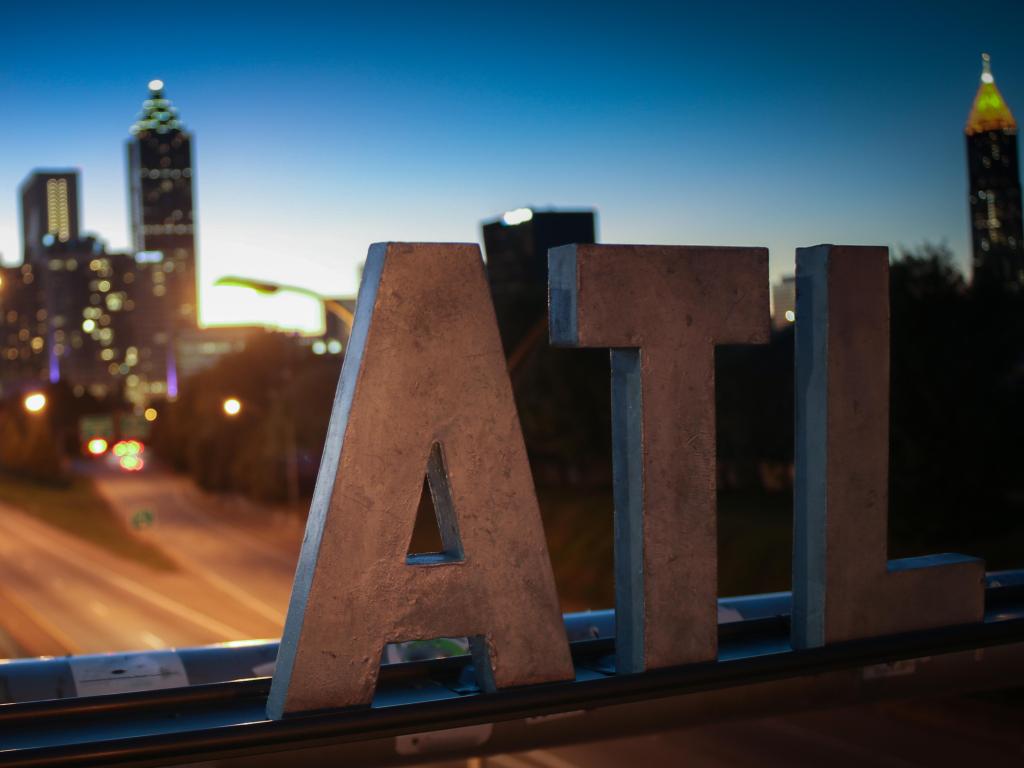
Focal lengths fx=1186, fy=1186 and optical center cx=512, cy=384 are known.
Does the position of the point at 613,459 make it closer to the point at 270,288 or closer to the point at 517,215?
the point at 270,288

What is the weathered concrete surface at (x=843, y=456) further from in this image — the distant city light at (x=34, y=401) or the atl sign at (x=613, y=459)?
the distant city light at (x=34, y=401)

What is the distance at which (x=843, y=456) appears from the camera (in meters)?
4.54

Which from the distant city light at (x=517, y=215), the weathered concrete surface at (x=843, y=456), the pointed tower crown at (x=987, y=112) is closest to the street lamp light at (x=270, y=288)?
the distant city light at (x=517, y=215)

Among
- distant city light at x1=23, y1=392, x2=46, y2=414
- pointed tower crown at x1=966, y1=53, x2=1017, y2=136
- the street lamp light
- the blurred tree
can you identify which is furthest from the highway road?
pointed tower crown at x1=966, y1=53, x2=1017, y2=136

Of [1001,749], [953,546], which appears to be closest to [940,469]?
[953,546]

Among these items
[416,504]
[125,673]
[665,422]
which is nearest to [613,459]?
[665,422]

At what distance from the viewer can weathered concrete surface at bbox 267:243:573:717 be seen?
381cm

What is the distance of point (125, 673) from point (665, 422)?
2.62m

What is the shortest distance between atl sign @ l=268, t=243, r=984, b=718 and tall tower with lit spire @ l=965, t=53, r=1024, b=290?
7020 mm

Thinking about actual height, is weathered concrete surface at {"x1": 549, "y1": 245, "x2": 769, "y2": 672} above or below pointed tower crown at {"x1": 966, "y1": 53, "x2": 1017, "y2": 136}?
below

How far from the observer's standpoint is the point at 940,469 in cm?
2511

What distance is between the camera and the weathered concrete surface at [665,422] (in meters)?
4.16

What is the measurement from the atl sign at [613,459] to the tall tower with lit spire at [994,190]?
7.02 meters

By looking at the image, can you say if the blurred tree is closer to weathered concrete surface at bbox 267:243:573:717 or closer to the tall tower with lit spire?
the tall tower with lit spire
